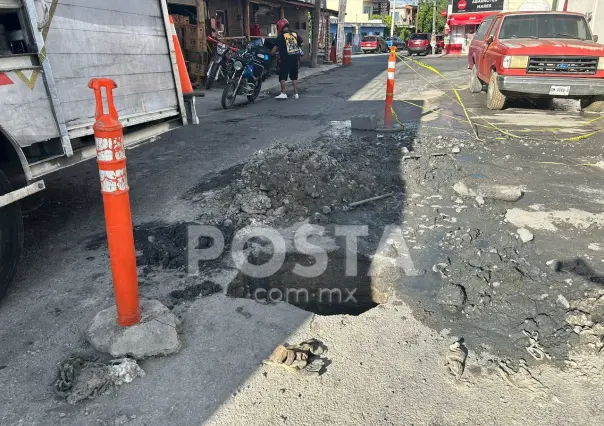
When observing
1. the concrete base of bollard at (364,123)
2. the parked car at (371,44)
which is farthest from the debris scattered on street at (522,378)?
the parked car at (371,44)

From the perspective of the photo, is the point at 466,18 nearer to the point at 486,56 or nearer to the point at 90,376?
the point at 486,56

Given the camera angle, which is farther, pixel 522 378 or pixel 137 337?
pixel 137 337

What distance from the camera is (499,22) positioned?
10.5 m

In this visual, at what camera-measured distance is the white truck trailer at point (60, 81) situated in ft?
9.21

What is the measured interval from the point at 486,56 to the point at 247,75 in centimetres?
557

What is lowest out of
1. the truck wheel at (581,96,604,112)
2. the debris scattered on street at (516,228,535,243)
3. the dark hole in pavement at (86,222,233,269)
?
the dark hole in pavement at (86,222,233,269)

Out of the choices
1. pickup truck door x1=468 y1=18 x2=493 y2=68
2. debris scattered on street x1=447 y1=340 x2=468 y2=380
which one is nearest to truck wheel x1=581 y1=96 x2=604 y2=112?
pickup truck door x1=468 y1=18 x2=493 y2=68

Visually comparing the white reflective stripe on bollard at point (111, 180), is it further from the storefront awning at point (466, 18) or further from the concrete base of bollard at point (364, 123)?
the storefront awning at point (466, 18)

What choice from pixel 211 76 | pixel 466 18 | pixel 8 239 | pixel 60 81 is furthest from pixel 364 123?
pixel 466 18

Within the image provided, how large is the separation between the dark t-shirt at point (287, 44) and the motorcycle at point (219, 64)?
204 cm

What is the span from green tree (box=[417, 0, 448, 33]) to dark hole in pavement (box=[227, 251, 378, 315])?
67863 millimetres

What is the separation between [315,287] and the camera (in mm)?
3400

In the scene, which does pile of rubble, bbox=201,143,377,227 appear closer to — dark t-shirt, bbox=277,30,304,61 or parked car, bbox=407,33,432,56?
dark t-shirt, bbox=277,30,304,61

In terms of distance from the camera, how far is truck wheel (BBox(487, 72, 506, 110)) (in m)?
9.65
